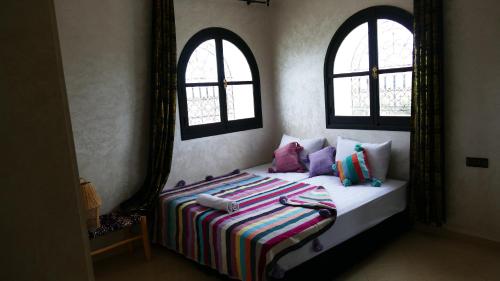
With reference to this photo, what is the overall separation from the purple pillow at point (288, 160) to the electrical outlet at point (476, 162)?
1663mm

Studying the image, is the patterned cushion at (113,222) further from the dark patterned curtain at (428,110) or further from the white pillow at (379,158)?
the dark patterned curtain at (428,110)

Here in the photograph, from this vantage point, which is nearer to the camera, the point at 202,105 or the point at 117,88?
the point at 117,88

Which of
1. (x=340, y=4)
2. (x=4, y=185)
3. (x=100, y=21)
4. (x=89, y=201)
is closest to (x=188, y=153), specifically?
(x=89, y=201)

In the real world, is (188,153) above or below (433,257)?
above

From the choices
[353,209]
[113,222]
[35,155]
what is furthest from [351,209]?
[35,155]

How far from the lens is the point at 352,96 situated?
409cm

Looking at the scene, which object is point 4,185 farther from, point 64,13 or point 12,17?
point 64,13

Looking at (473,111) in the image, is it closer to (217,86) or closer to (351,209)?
(351,209)

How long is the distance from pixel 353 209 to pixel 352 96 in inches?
61.8

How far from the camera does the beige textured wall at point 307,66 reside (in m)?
3.87

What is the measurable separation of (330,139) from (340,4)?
1521 millimetres

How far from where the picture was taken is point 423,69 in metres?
3.23

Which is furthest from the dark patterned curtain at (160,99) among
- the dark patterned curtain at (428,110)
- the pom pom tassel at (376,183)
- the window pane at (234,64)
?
the dark patterned curtain at (428,110)

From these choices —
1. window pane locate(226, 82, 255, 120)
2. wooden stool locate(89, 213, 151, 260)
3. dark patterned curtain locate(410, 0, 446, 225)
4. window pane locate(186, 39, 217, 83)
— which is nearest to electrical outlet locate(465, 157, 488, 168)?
dark patterned curtain locate(410, 0, 446, 225)
